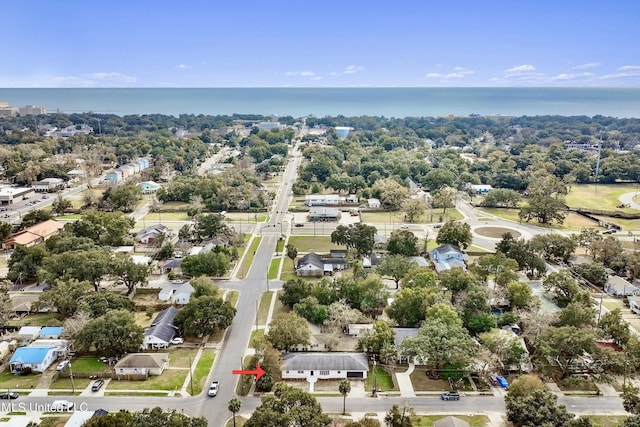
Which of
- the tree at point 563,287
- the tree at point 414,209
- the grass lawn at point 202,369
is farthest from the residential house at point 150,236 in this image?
the tree at point 563,287

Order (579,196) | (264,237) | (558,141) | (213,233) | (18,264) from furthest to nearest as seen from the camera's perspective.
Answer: (558,141), (579,196), (264,237), (213,233), (18,264)

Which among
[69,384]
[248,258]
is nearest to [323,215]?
[248,258]

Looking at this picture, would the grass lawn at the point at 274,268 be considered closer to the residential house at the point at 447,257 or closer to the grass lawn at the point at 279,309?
the grass lawn at the point at 279,309

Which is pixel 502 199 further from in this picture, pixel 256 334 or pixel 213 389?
pixel 213 389

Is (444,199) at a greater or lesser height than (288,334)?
greater

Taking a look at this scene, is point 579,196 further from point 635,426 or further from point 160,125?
point 160,125

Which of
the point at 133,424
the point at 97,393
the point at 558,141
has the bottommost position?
the point at 97,393

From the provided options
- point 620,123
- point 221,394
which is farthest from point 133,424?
point 620,123
